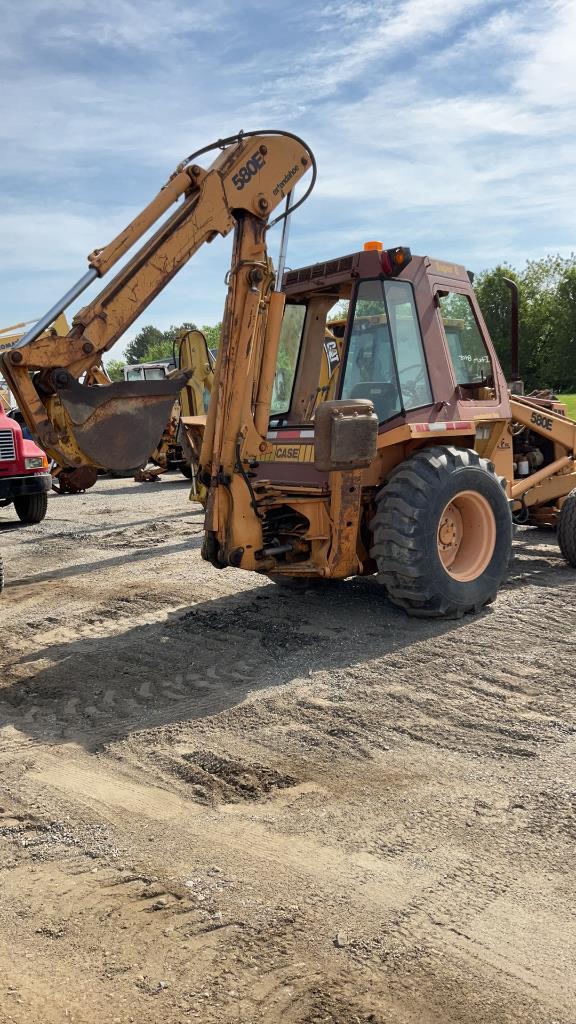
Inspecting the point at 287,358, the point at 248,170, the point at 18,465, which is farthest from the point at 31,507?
the point at 248,170

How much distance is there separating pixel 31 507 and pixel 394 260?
771 cm

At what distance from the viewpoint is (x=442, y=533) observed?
627 cm

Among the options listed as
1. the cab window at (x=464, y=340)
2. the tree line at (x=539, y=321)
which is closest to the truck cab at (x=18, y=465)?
the cab window at (x=464, y=340)

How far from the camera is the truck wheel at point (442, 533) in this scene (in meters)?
5.74

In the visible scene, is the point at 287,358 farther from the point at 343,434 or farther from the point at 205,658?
the point at 205,658

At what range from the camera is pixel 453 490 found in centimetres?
598

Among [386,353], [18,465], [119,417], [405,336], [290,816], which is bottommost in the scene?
[290,816]

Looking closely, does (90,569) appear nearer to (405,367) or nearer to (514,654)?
(405,367)

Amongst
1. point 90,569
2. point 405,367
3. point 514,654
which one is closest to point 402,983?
point 514,654

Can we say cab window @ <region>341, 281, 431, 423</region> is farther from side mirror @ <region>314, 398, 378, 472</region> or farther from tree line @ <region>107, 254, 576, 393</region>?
tree line @ <region>107, 254, 576, 393</region>

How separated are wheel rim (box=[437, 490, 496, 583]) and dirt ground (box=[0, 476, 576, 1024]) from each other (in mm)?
388

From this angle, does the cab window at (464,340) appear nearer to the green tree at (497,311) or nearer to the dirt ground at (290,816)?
the dirt ground at (290,816)

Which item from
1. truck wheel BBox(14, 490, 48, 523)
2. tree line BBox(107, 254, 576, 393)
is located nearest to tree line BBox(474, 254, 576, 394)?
tree line BBox(107, 254, 576, 393)

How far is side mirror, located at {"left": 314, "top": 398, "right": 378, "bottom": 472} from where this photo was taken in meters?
5.39
